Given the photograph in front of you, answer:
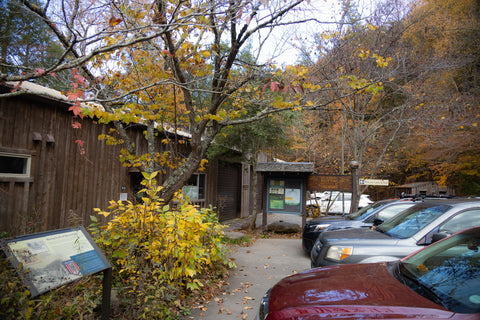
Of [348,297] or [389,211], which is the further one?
[389,211]

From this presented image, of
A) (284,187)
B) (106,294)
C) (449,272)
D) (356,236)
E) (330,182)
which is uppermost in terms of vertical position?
(330,182)

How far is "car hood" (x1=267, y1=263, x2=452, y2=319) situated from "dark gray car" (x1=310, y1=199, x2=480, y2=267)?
113 cm

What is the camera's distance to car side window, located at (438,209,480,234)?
4.00m

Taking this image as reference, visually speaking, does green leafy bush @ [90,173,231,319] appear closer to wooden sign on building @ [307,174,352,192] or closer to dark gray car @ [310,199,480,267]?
dark gray car @ [310,199,480,267]

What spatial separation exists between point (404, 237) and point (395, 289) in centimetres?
210

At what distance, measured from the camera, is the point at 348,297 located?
2168 millimetres

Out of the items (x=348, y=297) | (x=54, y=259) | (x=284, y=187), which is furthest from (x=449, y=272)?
(x=284, y=187)

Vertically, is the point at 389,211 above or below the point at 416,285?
above

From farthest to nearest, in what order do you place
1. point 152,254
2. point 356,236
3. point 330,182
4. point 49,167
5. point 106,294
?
1. point 330,182
2. point 49,167
3. point 356,236
4. point 152,254
5. point 106,294

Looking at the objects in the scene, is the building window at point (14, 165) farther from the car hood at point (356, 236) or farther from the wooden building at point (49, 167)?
the car hood at point (356, 236)

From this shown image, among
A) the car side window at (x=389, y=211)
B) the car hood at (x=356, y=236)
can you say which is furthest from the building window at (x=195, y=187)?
the car hood at (x=356, y=236)

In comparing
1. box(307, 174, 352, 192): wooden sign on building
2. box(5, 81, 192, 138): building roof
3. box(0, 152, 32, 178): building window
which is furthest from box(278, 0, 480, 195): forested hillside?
box(0, 152, 32, 178): building window

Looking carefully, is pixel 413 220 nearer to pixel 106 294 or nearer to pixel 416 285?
pixel 416 285

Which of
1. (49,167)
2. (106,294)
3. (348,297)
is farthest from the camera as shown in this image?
(49,167)
